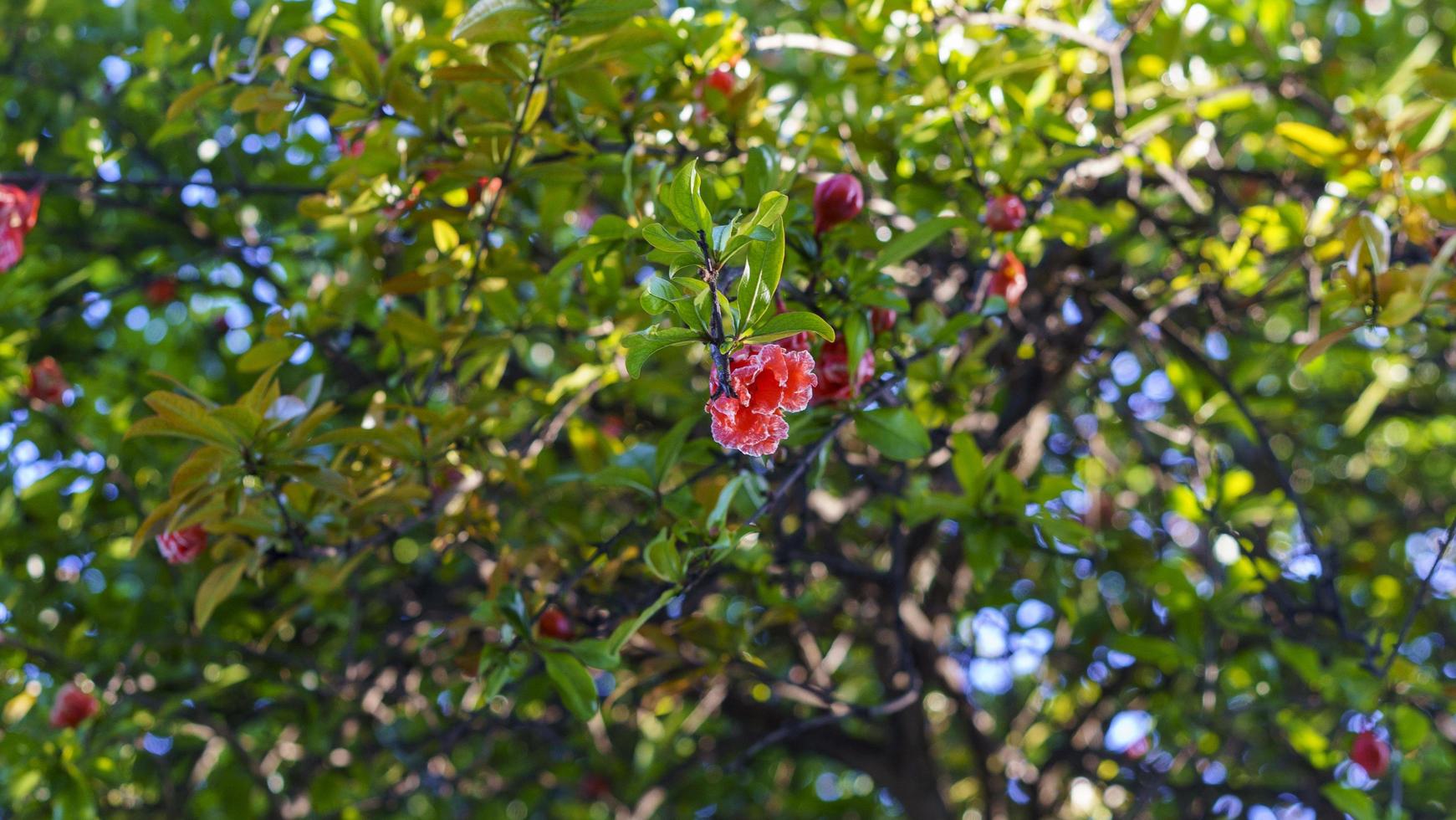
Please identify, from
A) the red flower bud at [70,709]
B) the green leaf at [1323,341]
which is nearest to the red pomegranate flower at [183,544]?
the red flower bud at [70,709]

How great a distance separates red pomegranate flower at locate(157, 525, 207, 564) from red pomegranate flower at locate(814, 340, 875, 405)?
1.01m

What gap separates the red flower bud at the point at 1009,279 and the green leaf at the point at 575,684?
861 millimetres

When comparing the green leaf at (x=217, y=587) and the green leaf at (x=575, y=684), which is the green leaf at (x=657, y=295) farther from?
the green leaf at (x=217, y=587)

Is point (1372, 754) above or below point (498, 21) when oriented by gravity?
below

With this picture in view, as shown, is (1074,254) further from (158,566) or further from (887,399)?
(158,566)

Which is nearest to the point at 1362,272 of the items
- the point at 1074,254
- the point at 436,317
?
the point at 1074,254

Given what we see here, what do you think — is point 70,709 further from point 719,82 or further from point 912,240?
point 912,240

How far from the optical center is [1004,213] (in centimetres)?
158

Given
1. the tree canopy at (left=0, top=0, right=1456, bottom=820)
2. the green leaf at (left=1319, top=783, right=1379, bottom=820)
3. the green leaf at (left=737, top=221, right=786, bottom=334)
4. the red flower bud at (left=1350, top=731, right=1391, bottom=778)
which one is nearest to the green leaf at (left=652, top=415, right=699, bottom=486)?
the tree canopy at (left=0, top=0, right=1456, bottom=820)

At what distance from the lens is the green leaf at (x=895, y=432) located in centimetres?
138

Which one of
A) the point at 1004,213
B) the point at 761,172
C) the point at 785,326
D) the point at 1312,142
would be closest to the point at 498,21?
the point at 761,172

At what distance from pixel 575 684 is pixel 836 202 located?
2.31 feet

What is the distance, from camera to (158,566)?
7.69 feet

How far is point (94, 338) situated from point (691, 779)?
1953mm
